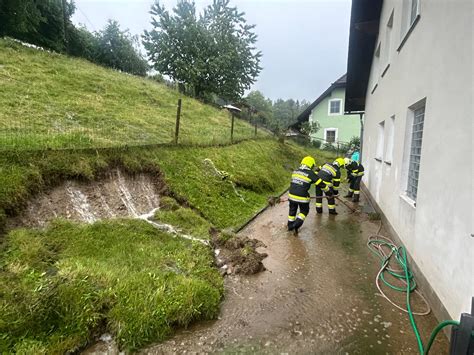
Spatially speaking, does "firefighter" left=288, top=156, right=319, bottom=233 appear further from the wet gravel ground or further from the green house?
the green house

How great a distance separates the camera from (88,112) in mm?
9578

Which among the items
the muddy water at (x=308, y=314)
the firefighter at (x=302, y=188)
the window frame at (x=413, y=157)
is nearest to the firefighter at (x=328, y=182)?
the firefighter at (x=302, y=188)

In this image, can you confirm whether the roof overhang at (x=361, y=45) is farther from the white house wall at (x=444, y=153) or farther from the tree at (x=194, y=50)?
the tree at (x=194, y=50)

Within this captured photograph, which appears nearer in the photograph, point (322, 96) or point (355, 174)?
point (355, 174)

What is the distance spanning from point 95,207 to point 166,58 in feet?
81.5

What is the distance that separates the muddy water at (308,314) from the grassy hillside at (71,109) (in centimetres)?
449

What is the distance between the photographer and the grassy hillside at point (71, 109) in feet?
20.7

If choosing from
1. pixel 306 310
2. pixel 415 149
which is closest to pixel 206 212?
pixel 306 310

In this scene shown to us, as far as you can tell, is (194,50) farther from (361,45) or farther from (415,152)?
(415,152)

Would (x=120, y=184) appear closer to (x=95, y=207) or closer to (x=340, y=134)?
(x=95, y=207)

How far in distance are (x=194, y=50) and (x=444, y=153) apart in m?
26.8

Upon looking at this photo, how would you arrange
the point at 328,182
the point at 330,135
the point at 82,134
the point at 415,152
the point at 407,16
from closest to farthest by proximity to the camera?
the point at 415,152 → the point at 407,16 → the point at 82,134 → the point at 328,182 → the point at 330,135

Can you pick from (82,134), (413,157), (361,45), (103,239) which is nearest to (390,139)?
(413,157)

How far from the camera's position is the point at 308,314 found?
3.34m
